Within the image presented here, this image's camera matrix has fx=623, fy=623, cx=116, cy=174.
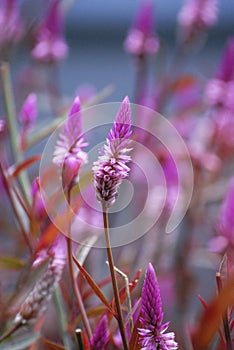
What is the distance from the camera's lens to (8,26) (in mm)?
742

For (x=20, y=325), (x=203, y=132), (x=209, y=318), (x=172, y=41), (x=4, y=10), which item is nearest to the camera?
(x=209, y=318)

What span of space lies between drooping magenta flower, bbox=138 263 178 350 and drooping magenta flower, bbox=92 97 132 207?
0.05 metres

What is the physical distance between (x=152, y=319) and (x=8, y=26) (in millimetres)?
495

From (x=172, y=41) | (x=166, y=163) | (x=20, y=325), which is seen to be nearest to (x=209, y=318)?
(x=20, y=325)

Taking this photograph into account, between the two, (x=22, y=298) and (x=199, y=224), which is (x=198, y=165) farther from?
(x=22, y=298)

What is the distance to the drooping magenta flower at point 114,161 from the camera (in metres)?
0.34

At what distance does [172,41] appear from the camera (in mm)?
2312

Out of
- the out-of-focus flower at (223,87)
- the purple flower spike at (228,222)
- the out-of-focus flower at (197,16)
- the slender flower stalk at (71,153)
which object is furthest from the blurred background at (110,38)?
the slender flower stalk at (71,153)

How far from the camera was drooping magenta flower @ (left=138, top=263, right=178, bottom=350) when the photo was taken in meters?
0.34

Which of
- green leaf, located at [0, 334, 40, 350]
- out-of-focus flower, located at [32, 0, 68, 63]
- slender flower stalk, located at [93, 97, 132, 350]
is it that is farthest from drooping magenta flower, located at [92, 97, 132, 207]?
out-of-focus flower, located at [32, 0, 68, 63]

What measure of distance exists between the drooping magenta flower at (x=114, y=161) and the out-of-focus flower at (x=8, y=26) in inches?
15.3

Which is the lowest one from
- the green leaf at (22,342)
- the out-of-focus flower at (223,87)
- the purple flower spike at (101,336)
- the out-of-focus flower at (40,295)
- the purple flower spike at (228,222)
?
the green leaf at (22,342)

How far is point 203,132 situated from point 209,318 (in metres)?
0.74

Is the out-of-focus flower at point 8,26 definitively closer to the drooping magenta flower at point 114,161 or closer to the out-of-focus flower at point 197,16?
the out-of-focus flower at point 197,16
